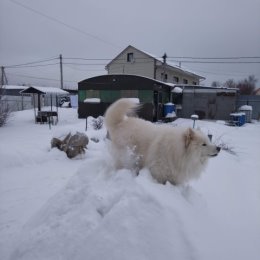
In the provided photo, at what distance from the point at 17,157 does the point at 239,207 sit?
4759 mm

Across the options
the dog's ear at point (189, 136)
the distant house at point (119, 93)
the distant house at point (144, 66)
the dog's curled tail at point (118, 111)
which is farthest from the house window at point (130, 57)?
the dog's ear at point (189, 136)

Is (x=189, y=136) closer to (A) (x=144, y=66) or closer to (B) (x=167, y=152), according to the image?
(B) (x=167, y=152)

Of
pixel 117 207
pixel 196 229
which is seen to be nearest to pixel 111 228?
pixel 117 207

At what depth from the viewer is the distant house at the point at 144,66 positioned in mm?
25484

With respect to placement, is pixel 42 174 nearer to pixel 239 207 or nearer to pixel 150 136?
pixel 150 136

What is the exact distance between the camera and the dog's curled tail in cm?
377

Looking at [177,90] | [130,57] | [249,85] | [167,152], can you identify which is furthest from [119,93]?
[249,85]

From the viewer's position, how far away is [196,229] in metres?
2.03

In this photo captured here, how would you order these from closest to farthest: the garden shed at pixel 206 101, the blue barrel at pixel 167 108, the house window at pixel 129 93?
1. the house window at pixel 129 93
2. the blue barrel at pixel 167 108
3. the garden shed at pixel 206 101

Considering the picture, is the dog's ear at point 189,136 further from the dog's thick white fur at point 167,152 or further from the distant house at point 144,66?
the distant house at point 144,66

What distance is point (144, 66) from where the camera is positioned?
26312mm

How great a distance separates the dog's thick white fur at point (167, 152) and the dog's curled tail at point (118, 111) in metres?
0.37

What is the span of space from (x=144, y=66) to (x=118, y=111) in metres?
23.5

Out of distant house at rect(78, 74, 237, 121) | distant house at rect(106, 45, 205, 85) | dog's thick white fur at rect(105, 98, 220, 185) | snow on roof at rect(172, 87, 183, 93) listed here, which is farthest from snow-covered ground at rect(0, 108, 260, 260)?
distant house at rect(106, 45, 205, 85)
